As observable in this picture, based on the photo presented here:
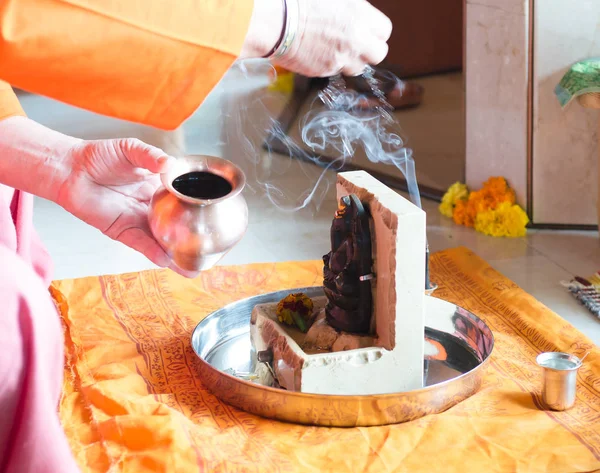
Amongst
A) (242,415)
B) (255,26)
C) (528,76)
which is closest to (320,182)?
(528,76)

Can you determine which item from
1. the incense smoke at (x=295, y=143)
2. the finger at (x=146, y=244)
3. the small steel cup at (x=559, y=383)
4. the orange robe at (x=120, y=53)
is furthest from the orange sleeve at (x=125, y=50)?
the incense smoke at (x=295, y=143)

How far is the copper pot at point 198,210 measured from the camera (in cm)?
178

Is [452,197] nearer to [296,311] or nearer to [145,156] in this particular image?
[296,311]

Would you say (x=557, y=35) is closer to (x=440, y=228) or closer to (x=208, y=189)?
(x=440, y=228)

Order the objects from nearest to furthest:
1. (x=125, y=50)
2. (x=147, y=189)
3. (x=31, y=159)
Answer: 1. (x=125, y=50)
2. (x=31, y=159)
3. (x=147, y=189)

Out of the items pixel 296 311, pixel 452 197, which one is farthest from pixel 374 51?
pixel 452 197

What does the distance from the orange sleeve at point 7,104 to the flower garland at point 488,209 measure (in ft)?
6.60

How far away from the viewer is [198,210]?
5.86 feet

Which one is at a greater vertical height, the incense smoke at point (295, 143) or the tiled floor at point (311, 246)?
the incense smoke at point (295, 143)

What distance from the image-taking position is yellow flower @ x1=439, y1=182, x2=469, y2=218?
3.62 metres

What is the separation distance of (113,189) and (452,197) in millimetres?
2000

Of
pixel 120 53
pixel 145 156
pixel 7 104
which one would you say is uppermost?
pixel 120 53

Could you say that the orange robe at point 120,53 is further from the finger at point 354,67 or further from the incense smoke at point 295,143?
the incense smoke at point 295,143

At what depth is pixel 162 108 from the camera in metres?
1.28
